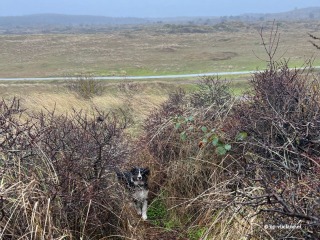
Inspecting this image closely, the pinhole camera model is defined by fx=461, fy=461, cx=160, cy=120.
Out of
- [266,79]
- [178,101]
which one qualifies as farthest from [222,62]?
[266,79]

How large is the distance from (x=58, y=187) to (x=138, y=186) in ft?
6.04

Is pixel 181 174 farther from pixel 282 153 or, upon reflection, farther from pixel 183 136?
pixel 282 153

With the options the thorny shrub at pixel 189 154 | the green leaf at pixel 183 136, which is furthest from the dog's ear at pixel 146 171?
the green leaf at pixel 183 136

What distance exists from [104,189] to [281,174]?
69.0 inches

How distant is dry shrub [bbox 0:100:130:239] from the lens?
3797mm

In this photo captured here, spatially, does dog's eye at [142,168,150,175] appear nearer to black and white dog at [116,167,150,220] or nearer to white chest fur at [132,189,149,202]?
black and white dog at [116,167,150,220]

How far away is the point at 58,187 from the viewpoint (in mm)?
4141

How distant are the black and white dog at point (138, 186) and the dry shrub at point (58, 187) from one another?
56cm

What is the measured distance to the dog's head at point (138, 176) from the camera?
5.79m

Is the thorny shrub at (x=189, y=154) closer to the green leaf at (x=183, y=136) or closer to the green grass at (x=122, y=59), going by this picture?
the green leaf at (x=183, y=136)

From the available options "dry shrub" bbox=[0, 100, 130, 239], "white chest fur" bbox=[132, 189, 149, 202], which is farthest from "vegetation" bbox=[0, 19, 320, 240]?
"white chest fur" bbox=[132, 189, 149, 202]

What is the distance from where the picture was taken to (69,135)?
17.5 ft

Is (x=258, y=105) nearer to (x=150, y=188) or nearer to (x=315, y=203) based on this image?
(x=150, y=188)

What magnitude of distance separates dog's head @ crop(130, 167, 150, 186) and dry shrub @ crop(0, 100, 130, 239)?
1.90 ft
